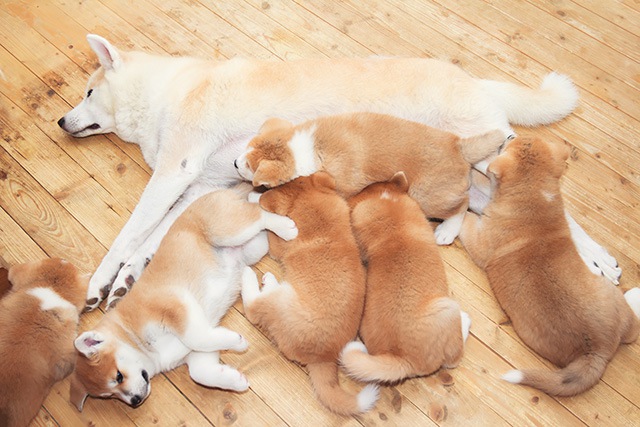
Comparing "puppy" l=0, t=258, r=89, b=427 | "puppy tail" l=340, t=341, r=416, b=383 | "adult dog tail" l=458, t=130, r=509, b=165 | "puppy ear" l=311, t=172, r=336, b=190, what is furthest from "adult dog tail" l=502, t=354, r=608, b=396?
"puppy" l=0, t=258, r=89, b=427

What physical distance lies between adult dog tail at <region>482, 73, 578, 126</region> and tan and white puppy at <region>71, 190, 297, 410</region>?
1.27m

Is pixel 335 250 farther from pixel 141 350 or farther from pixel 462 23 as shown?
pixel 462 23

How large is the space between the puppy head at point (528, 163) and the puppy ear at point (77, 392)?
1.77 meters

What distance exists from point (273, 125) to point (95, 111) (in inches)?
39.5

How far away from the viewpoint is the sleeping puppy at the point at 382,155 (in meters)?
2.52

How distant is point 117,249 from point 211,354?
2.18ft

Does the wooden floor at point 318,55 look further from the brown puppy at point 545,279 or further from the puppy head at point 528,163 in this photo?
the puppy head at point 528,163

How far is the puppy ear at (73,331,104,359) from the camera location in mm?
2111

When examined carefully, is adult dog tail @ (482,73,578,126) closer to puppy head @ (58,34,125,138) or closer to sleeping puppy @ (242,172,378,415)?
sleeping puppy @ (242,172,378,415)

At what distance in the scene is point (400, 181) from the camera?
2.45m

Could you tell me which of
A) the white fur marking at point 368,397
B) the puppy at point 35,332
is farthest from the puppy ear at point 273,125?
the white fur marking at point 368,397

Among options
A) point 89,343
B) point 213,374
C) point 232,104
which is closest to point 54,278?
point 89,343

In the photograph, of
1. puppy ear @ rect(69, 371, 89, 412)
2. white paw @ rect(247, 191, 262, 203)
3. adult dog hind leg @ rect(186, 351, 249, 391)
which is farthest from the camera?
white paw @ rect(247, 191, 262, 203)

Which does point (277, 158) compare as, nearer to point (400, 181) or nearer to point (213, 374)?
point (400, 181)
